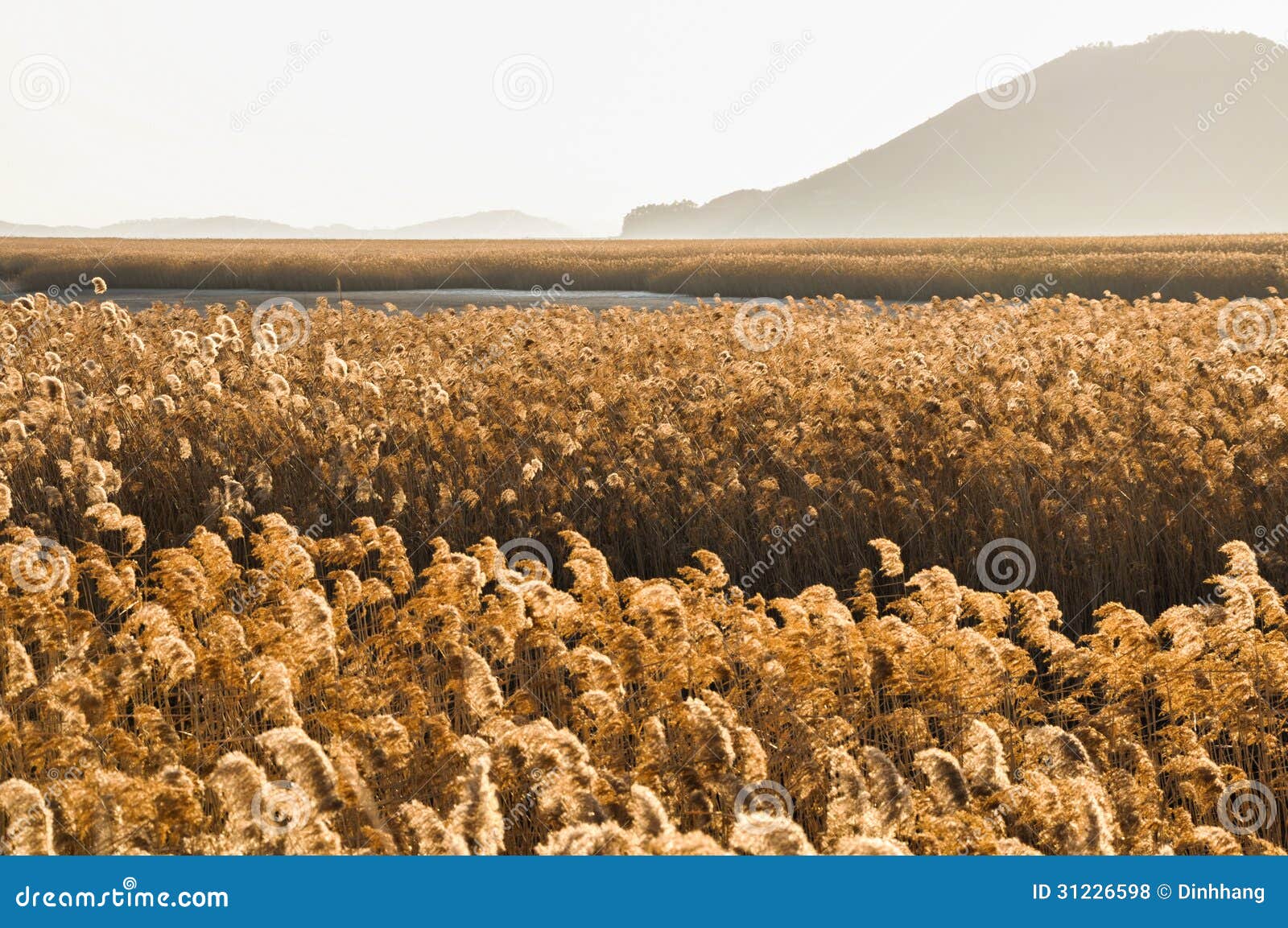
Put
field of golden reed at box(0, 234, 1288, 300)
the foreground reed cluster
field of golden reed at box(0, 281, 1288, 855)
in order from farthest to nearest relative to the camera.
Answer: field of golden reed at box(0, 234, 1288, 300) < field of golden reed at box(0, 281, 1288, 855) < the foreground reed cluster

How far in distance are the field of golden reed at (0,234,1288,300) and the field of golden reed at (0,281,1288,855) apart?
16988 millimetres

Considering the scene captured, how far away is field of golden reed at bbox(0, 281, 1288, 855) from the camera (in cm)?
338

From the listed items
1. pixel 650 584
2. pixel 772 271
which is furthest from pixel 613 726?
pixel 772 271

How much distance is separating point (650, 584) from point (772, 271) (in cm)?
3370

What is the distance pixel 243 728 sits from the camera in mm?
4543

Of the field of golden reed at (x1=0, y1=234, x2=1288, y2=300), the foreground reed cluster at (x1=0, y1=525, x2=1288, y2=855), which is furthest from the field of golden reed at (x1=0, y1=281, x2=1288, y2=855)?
the field of golden reed at (x1=0, y1=234, x2=1288, y2=300)

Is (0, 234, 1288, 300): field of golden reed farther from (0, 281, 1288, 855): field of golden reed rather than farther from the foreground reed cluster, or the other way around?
the foreground reed cluster

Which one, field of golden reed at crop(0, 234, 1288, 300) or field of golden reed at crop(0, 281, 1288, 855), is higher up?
field of golden reed at crop(0, 234, 1288, 300)

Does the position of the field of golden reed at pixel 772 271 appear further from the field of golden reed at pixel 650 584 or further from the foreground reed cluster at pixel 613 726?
the foreground reed cluster at pixel 613 726

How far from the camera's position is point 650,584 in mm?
5266

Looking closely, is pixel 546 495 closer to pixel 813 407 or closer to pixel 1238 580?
pixel 813 407

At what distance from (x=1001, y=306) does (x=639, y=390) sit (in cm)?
660

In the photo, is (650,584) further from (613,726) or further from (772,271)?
(772,271)

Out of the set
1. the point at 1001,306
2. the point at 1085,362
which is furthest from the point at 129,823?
the point at 1001,306
